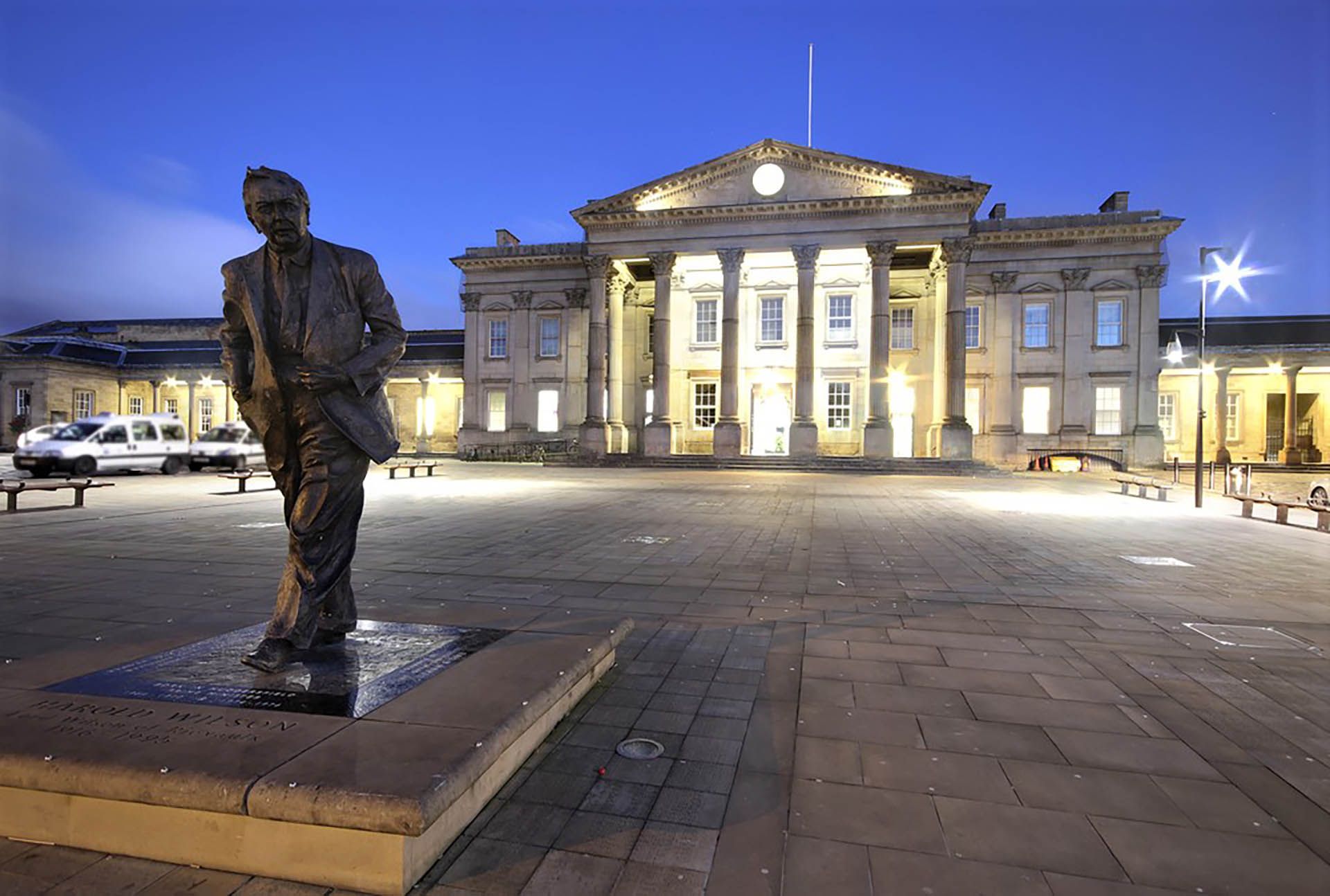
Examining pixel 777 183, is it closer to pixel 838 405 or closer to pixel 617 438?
pixel 838 405

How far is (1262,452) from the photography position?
1502 inches

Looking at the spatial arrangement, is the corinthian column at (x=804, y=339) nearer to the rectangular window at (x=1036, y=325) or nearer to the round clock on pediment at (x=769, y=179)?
the round clock on pediment at (x=769, y=179)

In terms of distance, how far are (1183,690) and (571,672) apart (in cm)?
389

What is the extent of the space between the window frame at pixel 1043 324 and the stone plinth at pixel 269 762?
38776mm

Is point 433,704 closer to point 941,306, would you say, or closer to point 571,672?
point 571,672

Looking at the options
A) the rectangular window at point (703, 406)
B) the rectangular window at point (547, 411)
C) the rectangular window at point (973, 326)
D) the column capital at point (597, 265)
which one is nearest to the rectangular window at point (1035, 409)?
the rectangular window at point (973, 326)

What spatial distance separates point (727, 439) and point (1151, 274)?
2346 cm

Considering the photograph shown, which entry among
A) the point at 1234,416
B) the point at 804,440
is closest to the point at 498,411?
the point at 804,440

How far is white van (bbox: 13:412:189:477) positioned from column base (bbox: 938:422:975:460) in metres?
33.0

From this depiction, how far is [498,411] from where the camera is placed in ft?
142

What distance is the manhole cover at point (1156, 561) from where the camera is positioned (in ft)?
28.6

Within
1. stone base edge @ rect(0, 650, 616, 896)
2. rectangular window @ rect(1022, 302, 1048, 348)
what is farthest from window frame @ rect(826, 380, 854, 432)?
stone base edge @ rect(0, 650, 616, 896)

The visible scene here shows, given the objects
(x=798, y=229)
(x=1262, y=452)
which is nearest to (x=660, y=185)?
(x=798, y=229)

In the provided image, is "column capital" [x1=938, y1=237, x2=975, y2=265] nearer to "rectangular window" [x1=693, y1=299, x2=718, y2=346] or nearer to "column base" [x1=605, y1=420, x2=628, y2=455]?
"rectangular window" [x1=693, y1=299, x2=718, y2=346]
